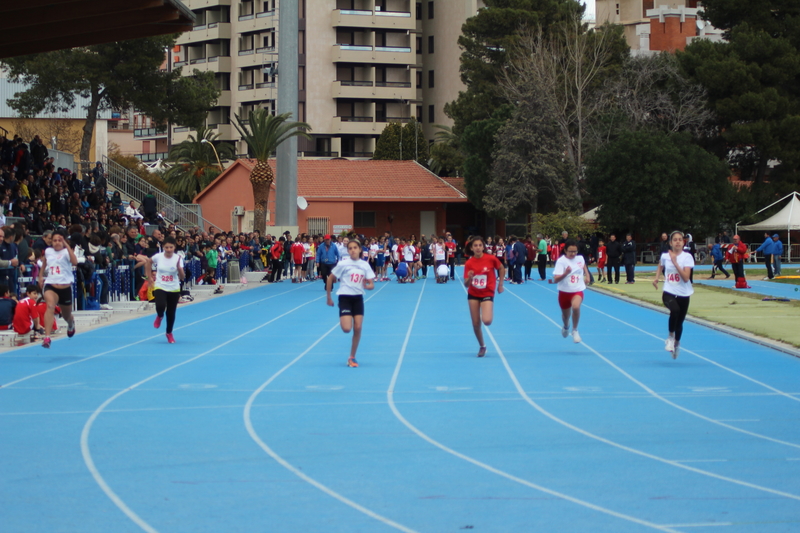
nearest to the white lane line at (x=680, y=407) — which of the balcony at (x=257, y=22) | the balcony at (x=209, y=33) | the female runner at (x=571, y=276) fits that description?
the female runner at (x=571, y=276)

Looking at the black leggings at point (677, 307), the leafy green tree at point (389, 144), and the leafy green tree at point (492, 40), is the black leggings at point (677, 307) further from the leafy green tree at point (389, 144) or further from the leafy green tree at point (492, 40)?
the leafy green tree at point (389, 144)

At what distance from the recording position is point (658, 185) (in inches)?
2112

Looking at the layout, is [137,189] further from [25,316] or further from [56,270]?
[56,270]

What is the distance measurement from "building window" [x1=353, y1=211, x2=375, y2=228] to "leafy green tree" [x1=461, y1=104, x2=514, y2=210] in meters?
6.65

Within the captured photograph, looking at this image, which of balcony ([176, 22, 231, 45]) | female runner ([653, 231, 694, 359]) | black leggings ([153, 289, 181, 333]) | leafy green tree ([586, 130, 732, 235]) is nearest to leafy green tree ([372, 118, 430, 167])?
balcony ([176, 22, 231, 45])

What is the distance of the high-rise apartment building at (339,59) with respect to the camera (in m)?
78.4

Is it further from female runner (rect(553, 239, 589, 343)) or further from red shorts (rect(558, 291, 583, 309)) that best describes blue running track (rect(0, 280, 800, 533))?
female runner (rect(553, 239, 589, 343))

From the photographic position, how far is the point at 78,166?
4562cm

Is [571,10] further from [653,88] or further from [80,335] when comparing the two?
[80,335]

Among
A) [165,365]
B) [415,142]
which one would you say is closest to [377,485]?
[165,365]

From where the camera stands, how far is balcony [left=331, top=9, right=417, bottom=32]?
256 feet

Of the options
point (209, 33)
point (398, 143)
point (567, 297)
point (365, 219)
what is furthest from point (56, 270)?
point (209, 33)

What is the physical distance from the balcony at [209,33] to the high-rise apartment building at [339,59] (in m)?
0.08

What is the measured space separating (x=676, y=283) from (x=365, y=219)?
52183 mm
